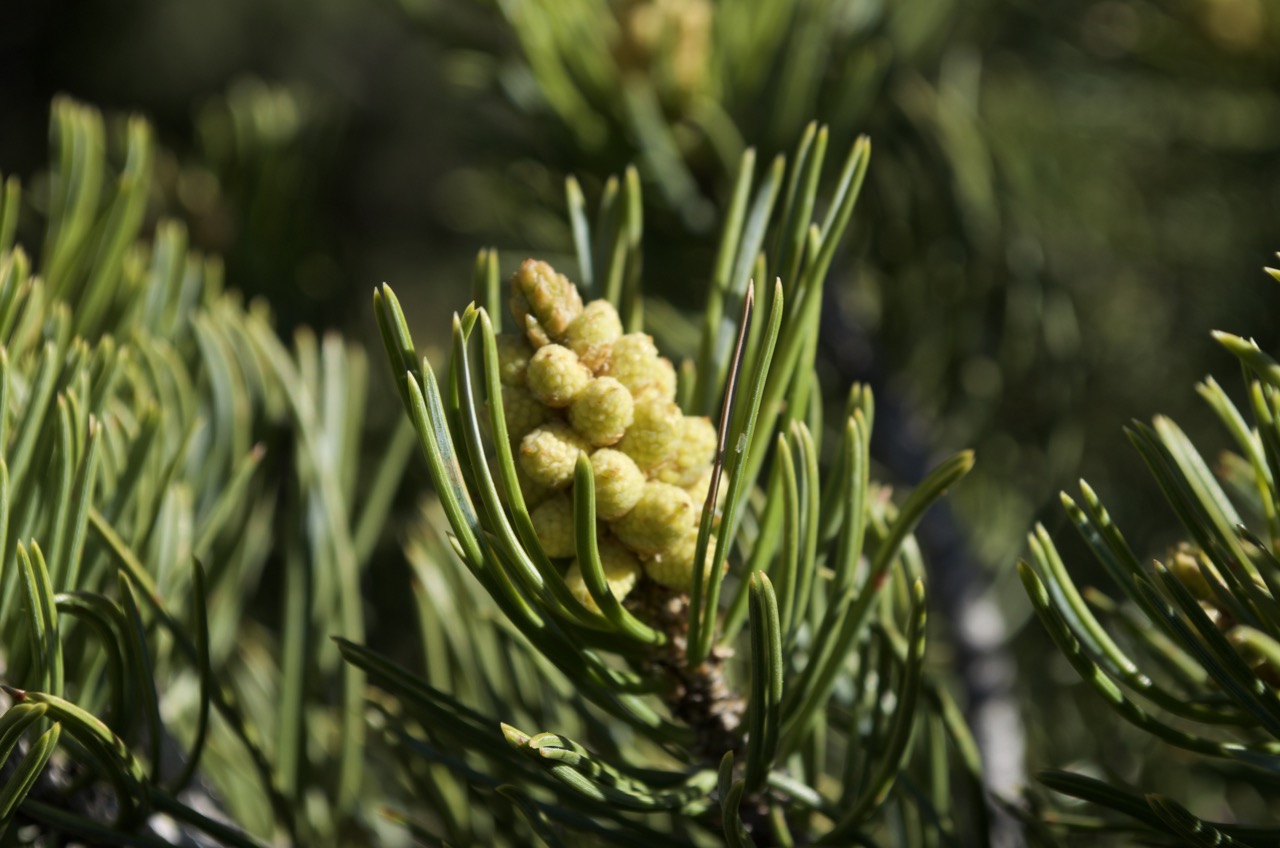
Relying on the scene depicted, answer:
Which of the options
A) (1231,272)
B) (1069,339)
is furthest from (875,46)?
(1231,272)

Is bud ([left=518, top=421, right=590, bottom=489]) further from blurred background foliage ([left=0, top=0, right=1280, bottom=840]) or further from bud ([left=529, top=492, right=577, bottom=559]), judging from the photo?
blurred background foliage ([left=0, top=0, right=1280, bottom=840])

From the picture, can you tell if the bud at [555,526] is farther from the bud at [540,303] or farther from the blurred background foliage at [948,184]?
the blurred background foliage at [948,184]

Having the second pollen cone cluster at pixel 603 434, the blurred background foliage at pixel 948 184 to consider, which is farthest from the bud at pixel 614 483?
the blurred background foliage at pixel 948 184

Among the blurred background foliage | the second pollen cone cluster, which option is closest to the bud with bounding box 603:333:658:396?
the second pollen cone cluster

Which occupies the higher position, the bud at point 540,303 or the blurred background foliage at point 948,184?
the blurred background foliage at point 948,184

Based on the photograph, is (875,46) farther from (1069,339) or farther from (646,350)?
(646,350)

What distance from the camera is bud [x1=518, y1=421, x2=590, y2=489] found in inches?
13.6

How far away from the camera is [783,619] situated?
14.5 inches

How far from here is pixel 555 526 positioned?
1.17 feet

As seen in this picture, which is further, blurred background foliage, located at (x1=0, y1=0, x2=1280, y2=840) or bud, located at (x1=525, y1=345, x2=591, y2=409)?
blurred background foliage, located at (x1=0, y1=0, x2=1280, y2=840)

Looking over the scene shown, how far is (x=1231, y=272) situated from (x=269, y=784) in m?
0.86

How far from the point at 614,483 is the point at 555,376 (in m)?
0.04

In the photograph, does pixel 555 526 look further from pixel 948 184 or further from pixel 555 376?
pixel 948 184

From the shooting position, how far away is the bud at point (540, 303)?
1.21 feet
